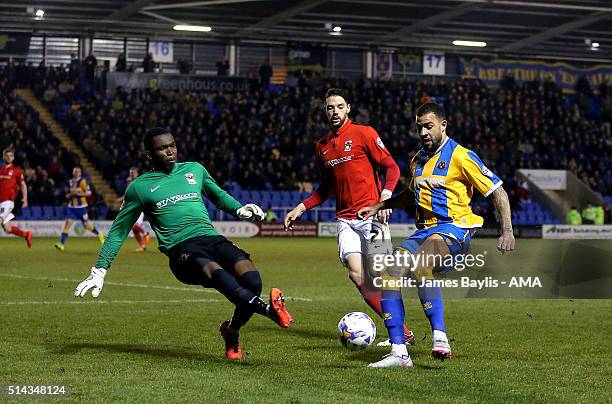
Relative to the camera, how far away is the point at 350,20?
42.1 m

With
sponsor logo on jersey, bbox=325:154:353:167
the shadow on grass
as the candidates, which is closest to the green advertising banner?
sponsor logo on jersey, bbox=325:154:353:167

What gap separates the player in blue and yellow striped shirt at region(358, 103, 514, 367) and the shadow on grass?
1253 mm

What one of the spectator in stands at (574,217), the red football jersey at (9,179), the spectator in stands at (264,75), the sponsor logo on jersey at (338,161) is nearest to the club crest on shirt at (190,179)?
the sponsor logo on jersey at (338,161)

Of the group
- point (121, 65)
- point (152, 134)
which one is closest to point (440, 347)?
point (152, 134)

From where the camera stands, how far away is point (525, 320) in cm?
1212

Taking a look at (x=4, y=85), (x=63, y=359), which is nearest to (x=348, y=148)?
(x=63, y=359)

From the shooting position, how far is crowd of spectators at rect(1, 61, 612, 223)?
38094mm

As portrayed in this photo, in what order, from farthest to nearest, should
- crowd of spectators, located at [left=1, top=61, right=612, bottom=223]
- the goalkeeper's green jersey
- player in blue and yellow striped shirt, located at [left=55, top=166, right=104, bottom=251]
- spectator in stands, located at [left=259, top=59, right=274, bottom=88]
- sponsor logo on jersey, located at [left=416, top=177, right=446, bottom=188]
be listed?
1. spectator in stands, located at [left=259, top=59, right=274, bottom=88]
2. crowd of spectators, located at [left=1, top=61, right=612, bottom=223]
3. player in blue and yellow striped shirt, located at [left=55, top=166, right=104, bottom=251]
4. the goalkeeper's green jersey
5. sponsor logo on jersey, located at [left=416, top=177, right=446, bottom=188]

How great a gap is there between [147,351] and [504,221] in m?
3.35

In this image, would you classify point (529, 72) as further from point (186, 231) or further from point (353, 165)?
point (186, 231)

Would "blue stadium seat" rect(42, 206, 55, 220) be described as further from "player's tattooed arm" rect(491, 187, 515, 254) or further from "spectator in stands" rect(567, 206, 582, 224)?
"player's tattooed arm" rect(491, 187, 515, 254)

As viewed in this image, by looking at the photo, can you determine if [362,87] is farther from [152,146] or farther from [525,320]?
[152,146]

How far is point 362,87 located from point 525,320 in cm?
3374

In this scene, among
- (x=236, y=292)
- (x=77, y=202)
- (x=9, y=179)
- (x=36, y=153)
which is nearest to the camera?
(x=236, y=292)
